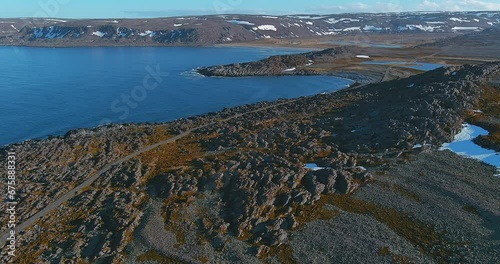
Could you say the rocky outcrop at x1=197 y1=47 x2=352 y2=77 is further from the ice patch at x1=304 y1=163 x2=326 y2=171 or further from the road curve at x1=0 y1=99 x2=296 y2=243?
the ice patch at x1=304 y1=163 x2=326 y2=171

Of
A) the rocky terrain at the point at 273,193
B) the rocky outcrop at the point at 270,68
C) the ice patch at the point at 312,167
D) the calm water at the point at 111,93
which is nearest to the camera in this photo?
the rocky terrain at the point at 273,193

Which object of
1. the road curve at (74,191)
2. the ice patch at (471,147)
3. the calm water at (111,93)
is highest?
the ice patch at (471,147)

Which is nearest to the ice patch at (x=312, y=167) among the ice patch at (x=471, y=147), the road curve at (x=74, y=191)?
the ice patch at (x=471, y=147)

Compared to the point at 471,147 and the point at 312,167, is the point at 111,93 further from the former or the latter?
the point at 471,147

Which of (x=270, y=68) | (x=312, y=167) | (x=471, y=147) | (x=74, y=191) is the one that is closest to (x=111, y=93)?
(x=270, y=68)

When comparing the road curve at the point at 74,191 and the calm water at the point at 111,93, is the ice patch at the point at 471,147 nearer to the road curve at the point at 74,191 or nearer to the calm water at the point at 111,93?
the road curve at the point at 74,191

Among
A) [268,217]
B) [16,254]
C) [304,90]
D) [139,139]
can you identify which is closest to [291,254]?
[268,217]
